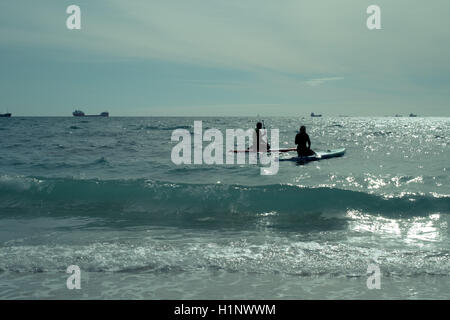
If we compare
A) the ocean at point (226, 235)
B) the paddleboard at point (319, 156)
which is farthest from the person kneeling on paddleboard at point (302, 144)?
the ocean at point (226, 235)

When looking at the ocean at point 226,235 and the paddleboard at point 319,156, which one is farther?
the paddleboard at point 319,156

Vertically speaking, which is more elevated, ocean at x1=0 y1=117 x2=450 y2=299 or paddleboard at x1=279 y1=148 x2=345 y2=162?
paddleboard at x1=279 y1=148 x2=345 y2=162

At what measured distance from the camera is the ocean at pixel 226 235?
545 centimetres

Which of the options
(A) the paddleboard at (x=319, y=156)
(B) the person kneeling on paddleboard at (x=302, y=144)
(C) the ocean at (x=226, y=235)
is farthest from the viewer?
(A) the paddleboard at (x=319, y=156)

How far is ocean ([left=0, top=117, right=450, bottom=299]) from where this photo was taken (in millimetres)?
5453

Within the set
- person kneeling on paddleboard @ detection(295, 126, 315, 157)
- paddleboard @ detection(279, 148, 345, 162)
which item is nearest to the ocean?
paddleboard @ detection(279, 148, 345, 162)

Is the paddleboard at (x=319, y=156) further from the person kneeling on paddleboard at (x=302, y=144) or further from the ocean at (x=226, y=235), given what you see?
the ocean at (x=226, y=235)

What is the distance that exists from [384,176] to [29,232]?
13434 mm

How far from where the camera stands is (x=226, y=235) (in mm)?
8305

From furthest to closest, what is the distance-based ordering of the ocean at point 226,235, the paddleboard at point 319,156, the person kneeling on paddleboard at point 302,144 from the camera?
Result: the paddleboard at point 319,156
the person kneeling on paddleboard at point 302,144
the ocean at point 226,235

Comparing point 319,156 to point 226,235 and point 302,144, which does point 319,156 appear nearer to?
point 302,144

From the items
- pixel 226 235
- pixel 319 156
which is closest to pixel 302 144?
pixel 319 156

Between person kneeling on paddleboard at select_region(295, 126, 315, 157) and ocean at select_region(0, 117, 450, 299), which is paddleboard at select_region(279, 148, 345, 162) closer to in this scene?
person kneeling on paddleboard at select_region(295, 126, 315, 157)
